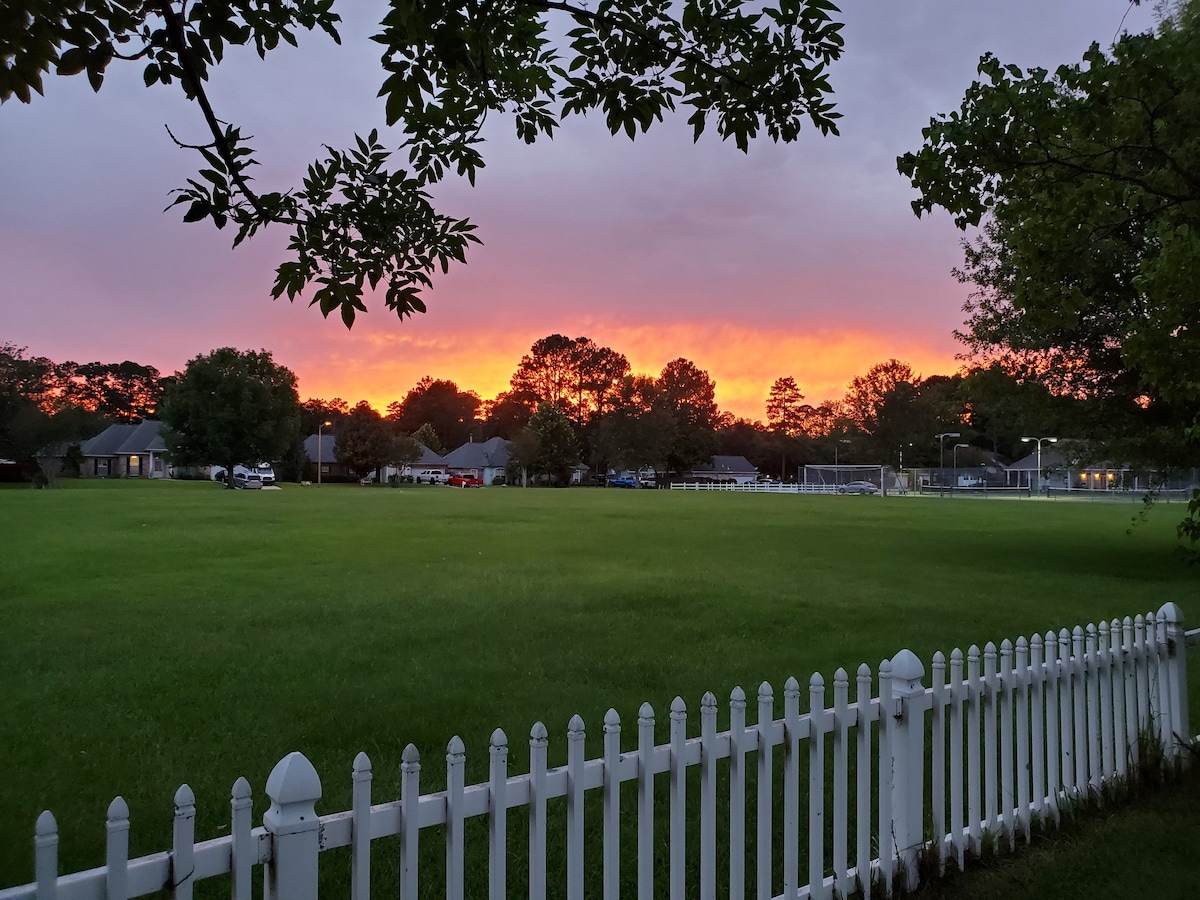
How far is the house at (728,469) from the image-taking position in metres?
113

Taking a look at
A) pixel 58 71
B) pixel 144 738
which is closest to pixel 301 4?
pixel 58 71

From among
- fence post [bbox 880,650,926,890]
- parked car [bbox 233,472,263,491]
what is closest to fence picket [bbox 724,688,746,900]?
fence post [bbox 880,650,926,890]

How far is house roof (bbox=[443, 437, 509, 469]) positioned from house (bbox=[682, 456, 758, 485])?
25325 mm

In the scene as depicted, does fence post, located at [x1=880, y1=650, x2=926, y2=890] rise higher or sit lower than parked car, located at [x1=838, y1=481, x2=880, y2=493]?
higher

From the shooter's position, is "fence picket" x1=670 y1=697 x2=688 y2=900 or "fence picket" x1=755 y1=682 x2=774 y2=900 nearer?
"fence picket" x1=670 y1=697 x2=688 y2=900

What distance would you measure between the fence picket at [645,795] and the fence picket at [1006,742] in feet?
6.75

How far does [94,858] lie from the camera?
13.5ft

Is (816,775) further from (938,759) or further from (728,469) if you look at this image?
(728,469)

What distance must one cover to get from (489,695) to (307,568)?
9.23 metres

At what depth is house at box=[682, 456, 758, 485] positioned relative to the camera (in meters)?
113

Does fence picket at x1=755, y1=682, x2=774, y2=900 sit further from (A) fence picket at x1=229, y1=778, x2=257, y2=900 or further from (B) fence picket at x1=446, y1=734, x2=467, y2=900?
(A) fence picket at x1=229, y1=778, x2=257, y2=900

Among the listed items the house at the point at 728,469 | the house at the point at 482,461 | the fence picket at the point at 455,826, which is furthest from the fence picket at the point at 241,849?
the house at the point at 728,469

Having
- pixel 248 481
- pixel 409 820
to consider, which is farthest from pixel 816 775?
pixel 248 481

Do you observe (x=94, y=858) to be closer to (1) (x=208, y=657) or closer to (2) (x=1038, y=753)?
(1) (x=208, y=657)
